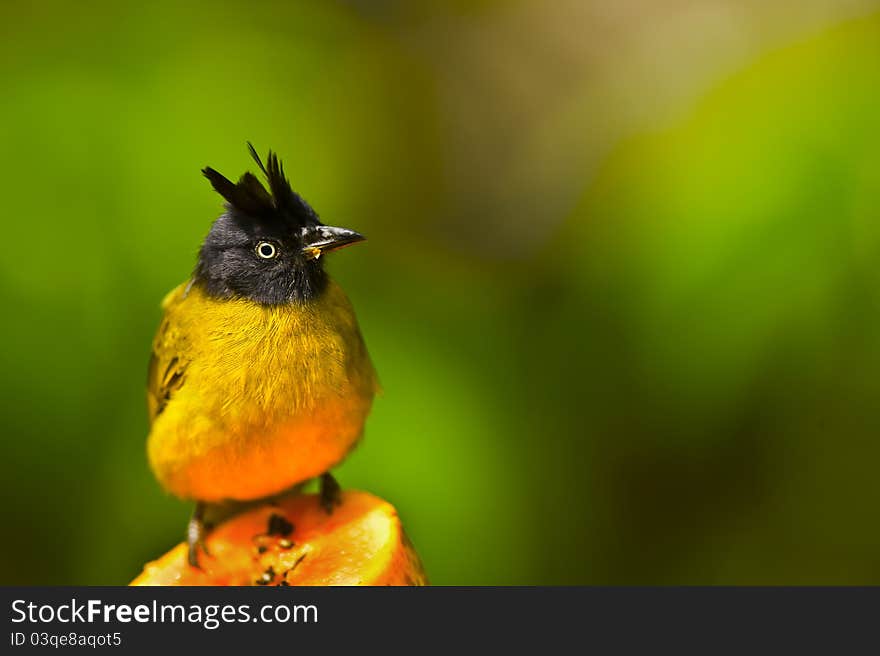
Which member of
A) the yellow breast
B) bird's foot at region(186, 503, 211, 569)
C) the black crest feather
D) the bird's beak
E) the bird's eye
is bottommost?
bird's foot at region(186, 503, 211, 569)

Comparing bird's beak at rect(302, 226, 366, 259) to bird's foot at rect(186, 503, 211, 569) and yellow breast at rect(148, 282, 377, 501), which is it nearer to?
yellow breast at rect(148, 282, 377, 501)

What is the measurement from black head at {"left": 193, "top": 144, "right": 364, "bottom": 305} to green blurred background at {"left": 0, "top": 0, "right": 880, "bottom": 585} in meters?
0.57

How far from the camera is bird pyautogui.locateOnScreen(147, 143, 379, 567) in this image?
5.41ft

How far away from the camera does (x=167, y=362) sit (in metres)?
1.84

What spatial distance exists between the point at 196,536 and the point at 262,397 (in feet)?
1.21

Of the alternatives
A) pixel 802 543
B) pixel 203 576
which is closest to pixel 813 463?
pixel 802 543

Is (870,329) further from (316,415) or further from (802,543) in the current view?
(316,415)

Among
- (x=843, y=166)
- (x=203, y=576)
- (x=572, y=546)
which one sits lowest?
(x=572, y=546)

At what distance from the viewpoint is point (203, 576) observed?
1.76 m

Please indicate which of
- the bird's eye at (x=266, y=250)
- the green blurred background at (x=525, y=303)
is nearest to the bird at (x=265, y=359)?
the bird's eye at (x=266, y=250)

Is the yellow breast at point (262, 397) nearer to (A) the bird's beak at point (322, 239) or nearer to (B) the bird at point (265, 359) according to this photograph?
(B) the bird at point (265, 359)

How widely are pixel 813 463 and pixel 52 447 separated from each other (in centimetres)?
174

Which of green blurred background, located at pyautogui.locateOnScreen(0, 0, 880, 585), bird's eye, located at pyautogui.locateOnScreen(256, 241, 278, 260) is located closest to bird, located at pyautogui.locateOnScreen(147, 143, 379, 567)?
bird's eye, located at pyautogui.locateOnScreen(256, 241, 278, 260)

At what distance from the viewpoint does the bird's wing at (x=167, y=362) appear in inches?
70.9
